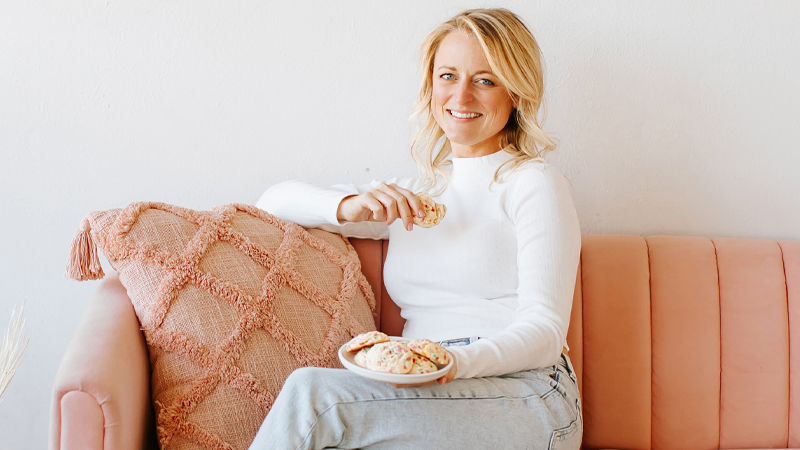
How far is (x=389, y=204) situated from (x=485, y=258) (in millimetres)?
254

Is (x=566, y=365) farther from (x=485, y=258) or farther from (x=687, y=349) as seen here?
(x=687, y=349)

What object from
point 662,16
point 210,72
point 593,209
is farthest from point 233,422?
point 662,16

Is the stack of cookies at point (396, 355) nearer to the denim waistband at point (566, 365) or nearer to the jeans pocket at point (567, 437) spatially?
the jeans pocket at point (567, 437)

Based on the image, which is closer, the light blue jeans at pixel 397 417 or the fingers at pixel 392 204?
the light blue jeans at pixel 397 417

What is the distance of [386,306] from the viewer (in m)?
1.61

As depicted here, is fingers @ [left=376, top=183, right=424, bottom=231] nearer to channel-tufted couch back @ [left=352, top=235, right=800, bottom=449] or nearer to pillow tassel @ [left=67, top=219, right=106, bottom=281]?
channel-tufted couch back @ [left=352, top=235, right=800, bottom=449]

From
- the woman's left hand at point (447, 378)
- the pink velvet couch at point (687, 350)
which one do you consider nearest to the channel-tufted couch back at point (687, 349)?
the pink velvet couch at point (687, 350)

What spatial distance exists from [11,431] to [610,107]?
195 centimetres

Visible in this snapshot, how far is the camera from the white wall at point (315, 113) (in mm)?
1639

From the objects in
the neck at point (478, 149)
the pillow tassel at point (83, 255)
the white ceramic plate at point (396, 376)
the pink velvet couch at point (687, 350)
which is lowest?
the pink velvet couch at point (687, 350)

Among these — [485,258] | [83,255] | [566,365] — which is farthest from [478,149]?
[83,255]

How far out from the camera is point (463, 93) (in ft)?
4.57

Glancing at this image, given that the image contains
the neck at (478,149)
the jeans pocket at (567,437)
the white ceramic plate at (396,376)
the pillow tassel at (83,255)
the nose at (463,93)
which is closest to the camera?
the white ceramic plate at (396,376)

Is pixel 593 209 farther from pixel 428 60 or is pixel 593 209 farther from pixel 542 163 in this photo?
pixel 428 60
